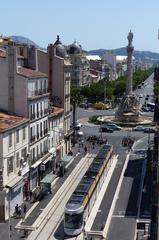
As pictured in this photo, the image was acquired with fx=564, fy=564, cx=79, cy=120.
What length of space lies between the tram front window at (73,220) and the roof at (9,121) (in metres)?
11.3

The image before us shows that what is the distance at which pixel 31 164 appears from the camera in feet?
192

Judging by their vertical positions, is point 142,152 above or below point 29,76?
below

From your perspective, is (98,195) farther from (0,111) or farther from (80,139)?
(80,139)

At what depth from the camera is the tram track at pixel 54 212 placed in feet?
147

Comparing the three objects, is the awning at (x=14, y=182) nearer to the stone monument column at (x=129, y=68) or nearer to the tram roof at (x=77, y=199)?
the tram roof at (x=77, y=199)

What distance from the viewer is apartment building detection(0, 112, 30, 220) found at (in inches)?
1959

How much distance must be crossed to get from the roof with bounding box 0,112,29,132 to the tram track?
27.1ft

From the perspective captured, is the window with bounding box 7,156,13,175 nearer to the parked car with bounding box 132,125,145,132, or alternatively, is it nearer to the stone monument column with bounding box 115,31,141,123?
the parked car with bounding box 132,125,145,132

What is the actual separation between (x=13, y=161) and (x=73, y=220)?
11.5 metres

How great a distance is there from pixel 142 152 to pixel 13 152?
3499 cm

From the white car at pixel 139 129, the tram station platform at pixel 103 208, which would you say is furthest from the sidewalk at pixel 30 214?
the white car at pixel 139 129

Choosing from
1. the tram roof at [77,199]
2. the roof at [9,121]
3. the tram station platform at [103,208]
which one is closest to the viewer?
the tram roof at [77,199]

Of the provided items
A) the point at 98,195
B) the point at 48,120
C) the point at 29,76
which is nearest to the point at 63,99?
the point at 48,120

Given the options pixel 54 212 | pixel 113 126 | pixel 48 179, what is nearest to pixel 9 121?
pixel 48 179
